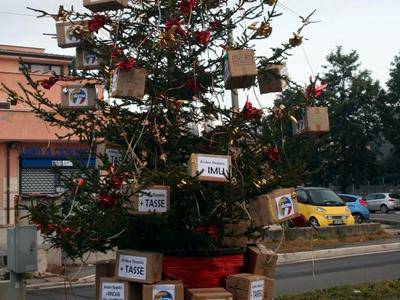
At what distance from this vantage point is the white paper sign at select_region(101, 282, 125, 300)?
4473mm

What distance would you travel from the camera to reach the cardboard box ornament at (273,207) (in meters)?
4.33

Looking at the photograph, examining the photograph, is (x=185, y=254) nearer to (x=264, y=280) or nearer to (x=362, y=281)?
(x=264, y=280)

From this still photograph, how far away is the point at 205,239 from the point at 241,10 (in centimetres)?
184

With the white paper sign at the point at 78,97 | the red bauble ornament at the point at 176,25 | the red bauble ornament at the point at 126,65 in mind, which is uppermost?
the red bauble ornament at the point at 176,25

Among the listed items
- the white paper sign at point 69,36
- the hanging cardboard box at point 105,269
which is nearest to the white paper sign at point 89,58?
the white paper sign at point 69,36

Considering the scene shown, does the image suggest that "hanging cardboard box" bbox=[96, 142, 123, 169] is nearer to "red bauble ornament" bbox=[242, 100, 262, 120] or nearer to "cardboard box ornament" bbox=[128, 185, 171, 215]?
"cardboard box ornament" bbox=[128, 185, 171, 215]

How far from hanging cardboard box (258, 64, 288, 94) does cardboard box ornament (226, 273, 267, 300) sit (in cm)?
150

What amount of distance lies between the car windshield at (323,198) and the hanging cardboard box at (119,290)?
17.2 metres

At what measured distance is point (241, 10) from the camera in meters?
4.87

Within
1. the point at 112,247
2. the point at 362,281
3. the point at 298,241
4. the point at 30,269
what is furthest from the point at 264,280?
the point at 298,241

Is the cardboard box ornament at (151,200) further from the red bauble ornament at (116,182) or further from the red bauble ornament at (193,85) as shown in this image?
the red bauble ornament at (193,85)

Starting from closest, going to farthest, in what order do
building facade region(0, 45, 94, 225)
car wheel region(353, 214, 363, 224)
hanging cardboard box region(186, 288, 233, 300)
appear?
hanging cardboard box region(186, 288, 233, 300) → building facade region(0, 45, 94, 225) → car wheel region(353, 214, 363, 224)

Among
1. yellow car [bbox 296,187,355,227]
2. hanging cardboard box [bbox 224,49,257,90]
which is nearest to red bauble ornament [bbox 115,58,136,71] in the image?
hanging cardboard box [bbox 224,49,257,90]

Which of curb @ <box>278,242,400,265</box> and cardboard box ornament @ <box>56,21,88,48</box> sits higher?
cardboard box ornament @ <box>56,21,88,48</box>
